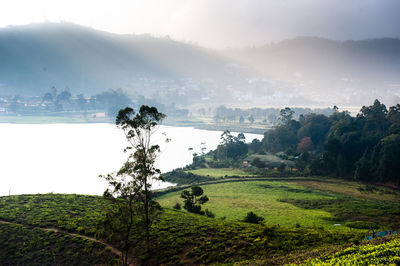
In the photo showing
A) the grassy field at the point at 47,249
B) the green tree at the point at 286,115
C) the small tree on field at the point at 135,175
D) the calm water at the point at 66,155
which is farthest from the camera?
the green tree at the point at 286,115

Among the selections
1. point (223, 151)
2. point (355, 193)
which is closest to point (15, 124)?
point (223, 151)

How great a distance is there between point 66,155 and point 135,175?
3751 inches

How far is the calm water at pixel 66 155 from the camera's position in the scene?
7769 cm

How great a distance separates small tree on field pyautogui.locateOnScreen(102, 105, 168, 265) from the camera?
2094 cm

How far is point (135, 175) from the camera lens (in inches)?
878

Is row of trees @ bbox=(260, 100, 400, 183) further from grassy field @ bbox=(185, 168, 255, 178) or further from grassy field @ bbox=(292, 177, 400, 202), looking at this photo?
grassy field @ bbox=(185, 168, 255, 178)

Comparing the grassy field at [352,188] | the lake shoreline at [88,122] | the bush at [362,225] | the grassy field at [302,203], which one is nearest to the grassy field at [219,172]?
the grassy field at [302,203]

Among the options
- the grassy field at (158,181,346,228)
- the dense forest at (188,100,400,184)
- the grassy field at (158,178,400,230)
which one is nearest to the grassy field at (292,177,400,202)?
the grassy field at (158,178,400,230)

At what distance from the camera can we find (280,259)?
59.0 ft

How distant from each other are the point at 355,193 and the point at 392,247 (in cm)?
4358

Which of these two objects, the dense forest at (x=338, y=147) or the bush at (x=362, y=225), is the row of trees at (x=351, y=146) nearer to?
the dense forest at (x=338, y=147)

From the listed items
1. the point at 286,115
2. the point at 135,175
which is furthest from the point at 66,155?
the point at 135,175

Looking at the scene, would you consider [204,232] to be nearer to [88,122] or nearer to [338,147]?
[338,147]

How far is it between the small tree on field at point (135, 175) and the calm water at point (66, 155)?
88.4 feet
